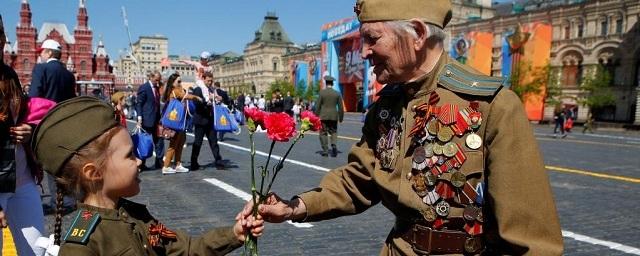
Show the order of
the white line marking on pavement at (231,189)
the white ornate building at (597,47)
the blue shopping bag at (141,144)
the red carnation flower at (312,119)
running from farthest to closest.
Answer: the white ornate building at (597,47) < the blue shopping bag at (141,144) < the white line marking on pavement at (231,189) < the red carnation flower at (312,119)

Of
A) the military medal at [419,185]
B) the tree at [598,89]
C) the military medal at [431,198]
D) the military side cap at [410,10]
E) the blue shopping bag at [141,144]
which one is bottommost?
the blue shopping bag at [141,144]

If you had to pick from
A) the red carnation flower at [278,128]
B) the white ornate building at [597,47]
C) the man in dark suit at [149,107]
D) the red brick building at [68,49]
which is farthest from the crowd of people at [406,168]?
the red brick building at [68,49]

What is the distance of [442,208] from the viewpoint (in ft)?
5.62

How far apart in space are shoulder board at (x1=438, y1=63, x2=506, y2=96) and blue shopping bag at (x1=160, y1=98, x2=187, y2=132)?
6.98 m

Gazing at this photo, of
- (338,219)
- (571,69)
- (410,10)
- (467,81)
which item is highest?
(571,69)

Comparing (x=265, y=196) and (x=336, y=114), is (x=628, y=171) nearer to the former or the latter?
(x=336, y=114)

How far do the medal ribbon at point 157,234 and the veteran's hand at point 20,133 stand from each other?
66.2 inches

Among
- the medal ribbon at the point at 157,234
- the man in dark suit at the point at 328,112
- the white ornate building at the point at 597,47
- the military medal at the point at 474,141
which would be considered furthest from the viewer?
the white ornate building at the point at 597,47

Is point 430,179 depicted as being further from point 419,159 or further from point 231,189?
point 231,189

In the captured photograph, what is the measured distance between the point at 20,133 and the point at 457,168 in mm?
2801

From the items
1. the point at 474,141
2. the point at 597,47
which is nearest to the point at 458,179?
the point at 474,141

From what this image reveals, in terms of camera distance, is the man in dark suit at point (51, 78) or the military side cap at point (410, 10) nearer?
the military side cap at point (410, 10)

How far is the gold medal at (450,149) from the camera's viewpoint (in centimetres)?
170

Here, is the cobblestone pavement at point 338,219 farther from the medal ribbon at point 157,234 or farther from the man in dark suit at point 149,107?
the medal ribbon at point 157,234
